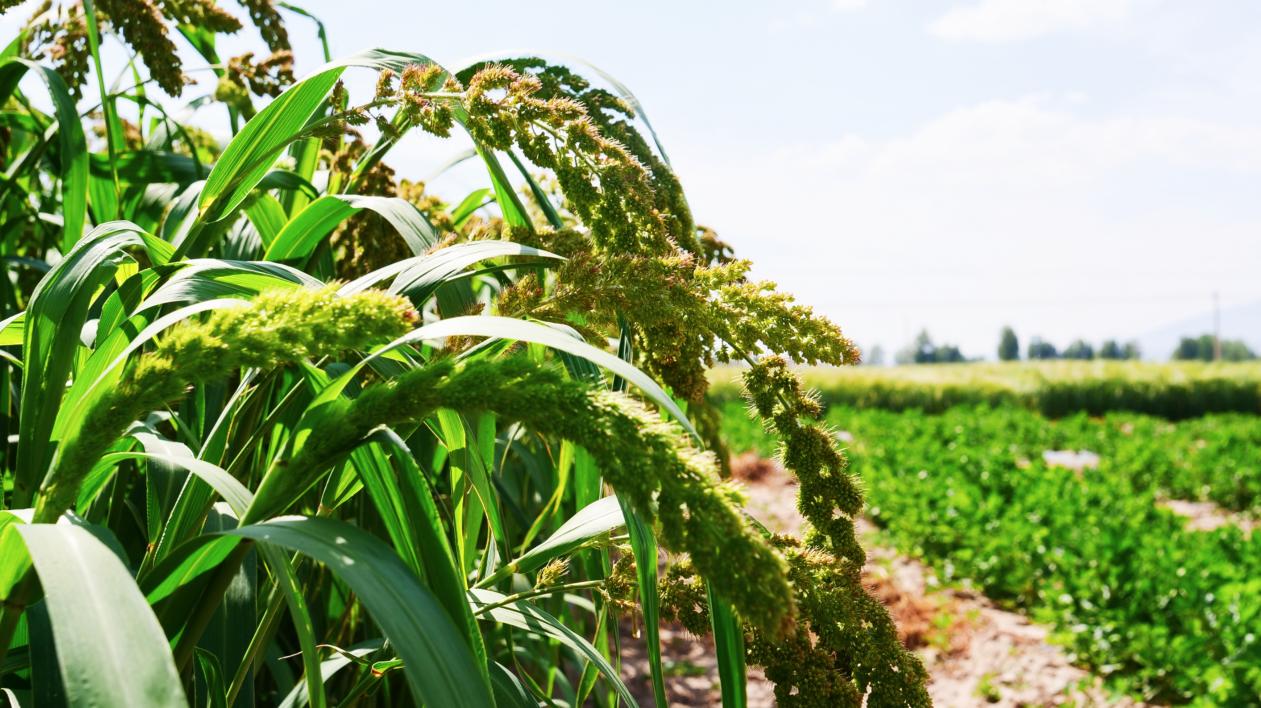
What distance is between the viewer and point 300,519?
0.72 m

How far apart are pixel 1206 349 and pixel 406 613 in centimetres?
11792

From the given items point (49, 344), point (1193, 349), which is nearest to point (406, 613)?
point (49, 344)

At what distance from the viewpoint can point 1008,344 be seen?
286ft

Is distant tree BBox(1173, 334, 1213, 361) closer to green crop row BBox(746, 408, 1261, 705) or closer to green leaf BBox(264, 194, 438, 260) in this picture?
green crop row BBox(746, 408, 1261, 705)

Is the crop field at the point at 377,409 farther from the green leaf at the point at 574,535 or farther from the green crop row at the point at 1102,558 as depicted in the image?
the green crop row at the point at 1102,558

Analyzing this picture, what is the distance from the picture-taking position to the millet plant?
63 cm

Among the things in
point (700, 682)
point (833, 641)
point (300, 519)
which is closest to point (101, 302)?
point (300, 519)

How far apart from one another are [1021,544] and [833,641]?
274 inches

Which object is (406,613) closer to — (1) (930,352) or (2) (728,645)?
(2) (728,645)

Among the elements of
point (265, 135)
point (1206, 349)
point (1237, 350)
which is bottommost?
point (1237, 350)

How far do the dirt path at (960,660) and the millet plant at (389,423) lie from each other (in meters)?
2.89

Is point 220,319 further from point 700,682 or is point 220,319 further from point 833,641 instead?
point 700,682

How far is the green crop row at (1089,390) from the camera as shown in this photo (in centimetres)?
3062

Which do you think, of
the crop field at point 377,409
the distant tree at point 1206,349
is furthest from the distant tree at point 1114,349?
the crop field at point 377,409
